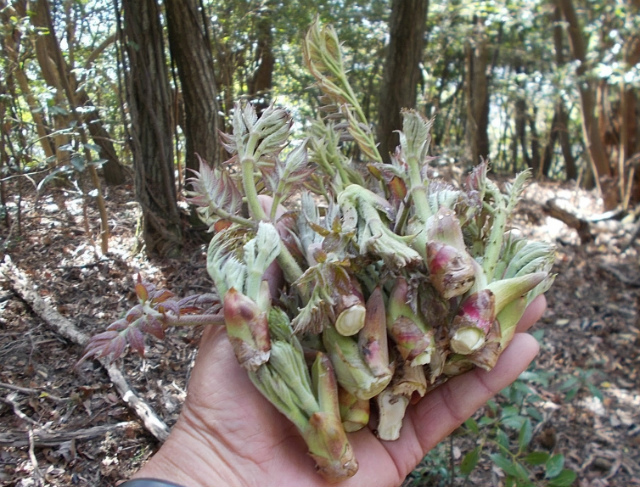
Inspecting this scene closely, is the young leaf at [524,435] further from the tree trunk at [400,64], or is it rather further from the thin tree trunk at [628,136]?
the thin tree trunk at [628,136]

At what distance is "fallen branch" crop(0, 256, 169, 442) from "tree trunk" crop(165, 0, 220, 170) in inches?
45.7

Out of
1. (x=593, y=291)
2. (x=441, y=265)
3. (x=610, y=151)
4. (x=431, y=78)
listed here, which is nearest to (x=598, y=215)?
(x=610, y=151)

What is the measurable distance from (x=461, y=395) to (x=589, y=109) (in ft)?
16.4

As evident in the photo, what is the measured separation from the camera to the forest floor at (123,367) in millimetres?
1836

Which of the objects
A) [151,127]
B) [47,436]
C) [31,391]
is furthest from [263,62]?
[47,436]

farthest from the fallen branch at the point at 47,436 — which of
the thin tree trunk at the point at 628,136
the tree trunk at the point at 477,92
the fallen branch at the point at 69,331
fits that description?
the tree trunk at the point at 477,92

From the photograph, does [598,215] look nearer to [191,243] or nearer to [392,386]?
[191,243]

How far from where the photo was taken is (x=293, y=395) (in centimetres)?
113

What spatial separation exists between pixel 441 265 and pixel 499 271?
0.36 m

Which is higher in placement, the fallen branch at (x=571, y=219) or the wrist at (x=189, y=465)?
the wrist at (x=189, y=465)

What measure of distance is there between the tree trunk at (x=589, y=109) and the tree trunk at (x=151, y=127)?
14.3 ft

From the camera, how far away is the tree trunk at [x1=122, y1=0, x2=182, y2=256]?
2.81 meters

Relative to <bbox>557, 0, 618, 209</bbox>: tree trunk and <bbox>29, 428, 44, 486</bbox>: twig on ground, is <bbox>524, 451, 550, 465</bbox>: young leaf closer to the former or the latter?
<bbox>29, 428, 44, 486</bbox>: twig on ground

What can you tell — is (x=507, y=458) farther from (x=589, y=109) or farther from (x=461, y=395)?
(x=589, y=109)
